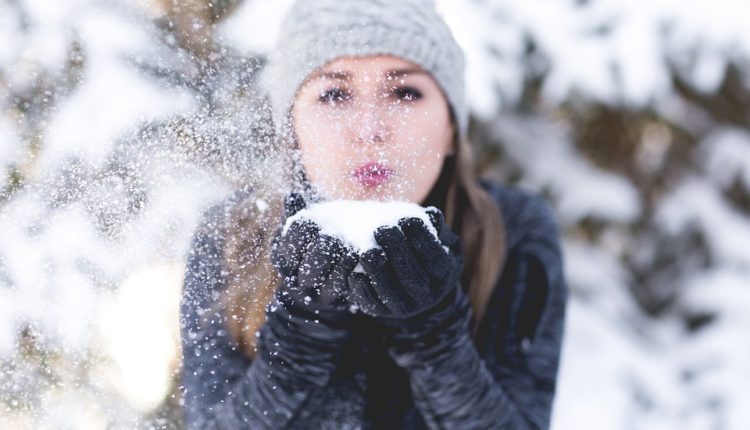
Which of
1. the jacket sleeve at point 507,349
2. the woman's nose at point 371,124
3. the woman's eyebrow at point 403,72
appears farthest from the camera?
the jacket sleeve at point 507,349

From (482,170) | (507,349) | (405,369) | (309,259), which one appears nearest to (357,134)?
(309,259)

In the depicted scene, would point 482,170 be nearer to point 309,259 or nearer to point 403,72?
point 403,72

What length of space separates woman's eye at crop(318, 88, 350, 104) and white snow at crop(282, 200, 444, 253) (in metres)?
0.09

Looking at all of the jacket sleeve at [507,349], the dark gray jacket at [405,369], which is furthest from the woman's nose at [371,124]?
the jacket sleeve at [507,349]

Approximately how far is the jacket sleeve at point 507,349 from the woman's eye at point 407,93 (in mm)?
238

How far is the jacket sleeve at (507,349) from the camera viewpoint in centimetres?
77

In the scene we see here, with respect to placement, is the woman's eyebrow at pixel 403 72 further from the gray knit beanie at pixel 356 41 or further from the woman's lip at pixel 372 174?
the woman's lip at pixel 372 174

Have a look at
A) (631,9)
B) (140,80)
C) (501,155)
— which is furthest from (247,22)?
(501,155)

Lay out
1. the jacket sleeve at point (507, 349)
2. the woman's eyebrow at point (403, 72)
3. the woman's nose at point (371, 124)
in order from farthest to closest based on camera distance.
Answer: the jacket sleeve at point (507, 349) → the woman's eyebrow at point (403, 72) → the woman's nose at point (371, 124)

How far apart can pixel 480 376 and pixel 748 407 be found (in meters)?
1.40

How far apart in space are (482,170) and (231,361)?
4.63 ft

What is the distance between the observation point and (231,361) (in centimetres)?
68

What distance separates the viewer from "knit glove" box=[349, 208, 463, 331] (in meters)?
0.58

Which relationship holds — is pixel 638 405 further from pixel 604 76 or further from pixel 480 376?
pixel 480 376
